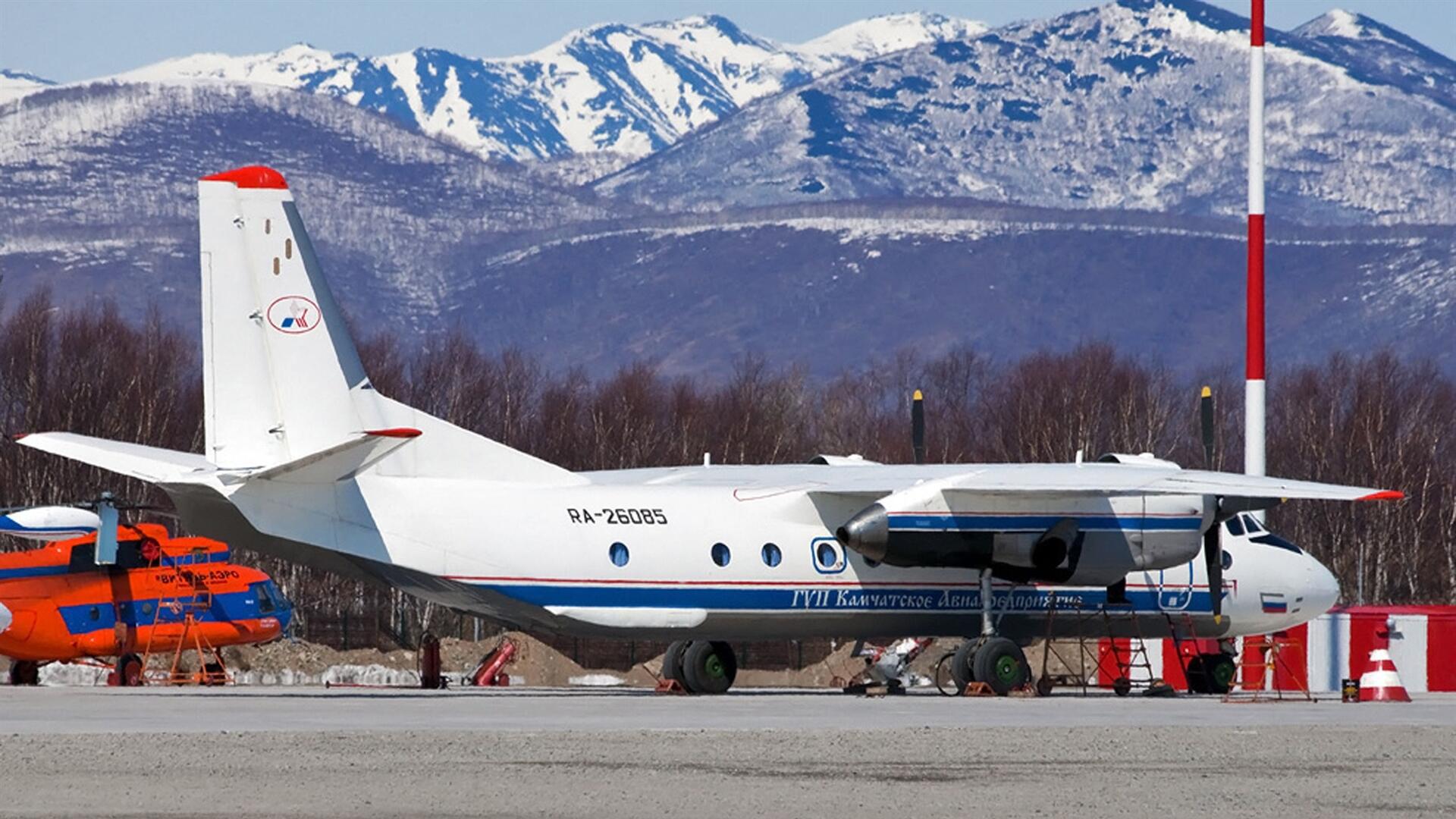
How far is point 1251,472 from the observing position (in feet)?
138

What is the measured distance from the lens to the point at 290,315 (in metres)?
32.2

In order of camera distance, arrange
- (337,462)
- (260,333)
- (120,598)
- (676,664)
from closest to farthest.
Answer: (337,462) → (260,333) → (676,664) → (120,598)

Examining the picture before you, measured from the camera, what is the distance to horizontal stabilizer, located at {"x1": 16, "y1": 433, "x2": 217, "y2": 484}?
31.4 metres

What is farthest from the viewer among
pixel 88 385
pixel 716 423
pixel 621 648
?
pixel 716 423

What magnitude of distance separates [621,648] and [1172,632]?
2635cm

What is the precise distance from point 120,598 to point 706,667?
11.0m

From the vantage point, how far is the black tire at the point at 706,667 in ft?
121

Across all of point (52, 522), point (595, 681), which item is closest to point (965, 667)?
point (52, 522)

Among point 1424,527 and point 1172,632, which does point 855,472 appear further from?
point 1424,527

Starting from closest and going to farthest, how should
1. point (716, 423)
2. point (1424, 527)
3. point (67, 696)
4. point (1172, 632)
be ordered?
1. point (67, 696)
2. point (1172, 632)
3. point (1424, 527)
4. point (716, 423)

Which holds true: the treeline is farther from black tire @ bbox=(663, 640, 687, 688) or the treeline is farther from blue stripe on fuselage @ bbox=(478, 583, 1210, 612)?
blue stripe on fuselage @ bbox=(478, 583, 1210, 612)

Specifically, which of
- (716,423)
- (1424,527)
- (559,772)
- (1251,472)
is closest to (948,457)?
(716,423)

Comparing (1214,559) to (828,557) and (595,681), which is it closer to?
(828,557)

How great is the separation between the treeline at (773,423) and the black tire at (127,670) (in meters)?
18.8
